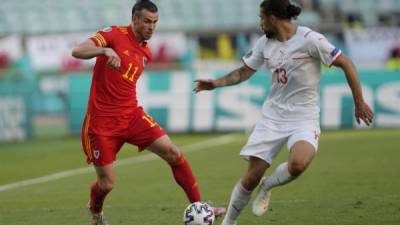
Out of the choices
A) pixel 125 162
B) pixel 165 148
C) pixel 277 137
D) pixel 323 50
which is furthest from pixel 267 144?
pixel 125 162

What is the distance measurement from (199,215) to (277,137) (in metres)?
1.04

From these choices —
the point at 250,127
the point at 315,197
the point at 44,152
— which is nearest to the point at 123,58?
the point at 315,197

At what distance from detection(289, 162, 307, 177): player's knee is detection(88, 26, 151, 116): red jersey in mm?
1781

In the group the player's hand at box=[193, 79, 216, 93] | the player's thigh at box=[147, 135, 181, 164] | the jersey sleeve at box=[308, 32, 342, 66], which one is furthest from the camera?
A: the player's thigh at box=[147, 135, 181, 164]

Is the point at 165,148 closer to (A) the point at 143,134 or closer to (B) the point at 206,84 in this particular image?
(A) the point at 143,134

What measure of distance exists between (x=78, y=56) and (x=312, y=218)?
2.86 m

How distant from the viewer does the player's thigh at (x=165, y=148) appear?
9.05 metres

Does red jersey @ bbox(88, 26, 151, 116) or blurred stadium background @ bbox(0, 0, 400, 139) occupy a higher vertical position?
red jersey @ bbox(88, 26, 151, 116)

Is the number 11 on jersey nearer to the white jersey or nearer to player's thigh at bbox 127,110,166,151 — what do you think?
player's thigh at bbox 127,110,166,151

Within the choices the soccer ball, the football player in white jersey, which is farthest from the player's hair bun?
the soccer ball

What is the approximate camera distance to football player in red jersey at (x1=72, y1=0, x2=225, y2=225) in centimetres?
902

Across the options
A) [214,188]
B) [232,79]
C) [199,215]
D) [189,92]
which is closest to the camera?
[199,215]

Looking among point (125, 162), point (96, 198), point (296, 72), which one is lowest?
point (125, 162)

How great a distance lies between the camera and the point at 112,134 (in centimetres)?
905
